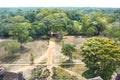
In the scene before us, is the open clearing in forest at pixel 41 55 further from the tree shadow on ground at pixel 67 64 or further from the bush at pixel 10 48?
the bush at pixel 10 48

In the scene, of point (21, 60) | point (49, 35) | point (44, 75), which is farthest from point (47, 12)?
point (44, 75)

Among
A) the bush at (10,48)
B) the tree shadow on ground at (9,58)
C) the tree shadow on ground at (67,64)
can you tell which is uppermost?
the bush at (10,48)

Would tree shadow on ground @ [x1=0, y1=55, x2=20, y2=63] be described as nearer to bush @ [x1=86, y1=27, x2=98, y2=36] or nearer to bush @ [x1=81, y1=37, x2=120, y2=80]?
bush @ [x1=81, y1=37, x2=120, y2=80]

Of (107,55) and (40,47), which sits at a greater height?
(107,55)

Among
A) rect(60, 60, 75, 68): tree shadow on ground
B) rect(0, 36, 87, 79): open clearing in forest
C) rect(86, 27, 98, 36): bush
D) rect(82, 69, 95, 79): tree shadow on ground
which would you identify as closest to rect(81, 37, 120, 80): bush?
rect(82, 69, 95, 79): tree shadow on ground

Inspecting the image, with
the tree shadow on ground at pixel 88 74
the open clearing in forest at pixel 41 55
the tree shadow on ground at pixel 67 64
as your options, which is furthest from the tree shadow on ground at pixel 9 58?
the tree shadow on ground at pixel 88 74

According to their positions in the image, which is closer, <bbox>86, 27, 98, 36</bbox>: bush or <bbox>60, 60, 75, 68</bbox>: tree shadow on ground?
<bbox>60, 60, 75, 68</bbox>: tree shadow on ground

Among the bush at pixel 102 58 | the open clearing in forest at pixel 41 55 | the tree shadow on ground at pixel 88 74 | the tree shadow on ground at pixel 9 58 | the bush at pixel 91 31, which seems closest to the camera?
the bush at pixel 102 58

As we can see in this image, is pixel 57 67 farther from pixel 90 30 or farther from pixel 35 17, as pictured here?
pixel 35 17

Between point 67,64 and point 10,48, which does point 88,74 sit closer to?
point 67,64

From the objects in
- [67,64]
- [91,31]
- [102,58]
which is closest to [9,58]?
[67,64]

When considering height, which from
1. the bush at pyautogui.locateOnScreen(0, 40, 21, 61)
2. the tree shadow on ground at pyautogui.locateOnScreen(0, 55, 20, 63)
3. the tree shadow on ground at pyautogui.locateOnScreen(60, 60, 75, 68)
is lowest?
the tree shadow on ground at pyautogui.locateOnScreen(0, 55, 20, 63)
